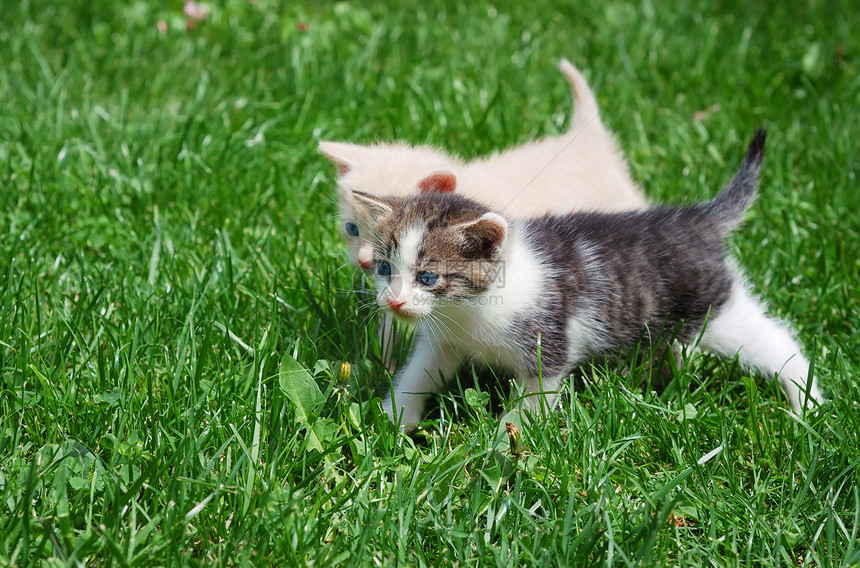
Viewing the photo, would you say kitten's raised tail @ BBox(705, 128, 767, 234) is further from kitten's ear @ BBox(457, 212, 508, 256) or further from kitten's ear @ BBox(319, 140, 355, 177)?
kitten's ear @ BBox(319, 140, 355, 177)

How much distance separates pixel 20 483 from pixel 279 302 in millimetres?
1135

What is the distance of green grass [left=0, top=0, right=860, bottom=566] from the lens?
219 centimetres

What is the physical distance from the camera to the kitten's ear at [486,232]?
240 cm

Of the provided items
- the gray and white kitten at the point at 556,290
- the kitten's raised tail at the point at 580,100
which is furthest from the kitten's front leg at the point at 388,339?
the kitten's raised tail at the point at 580,100

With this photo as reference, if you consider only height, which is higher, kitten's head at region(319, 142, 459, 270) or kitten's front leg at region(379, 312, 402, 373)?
kitten's head at region(319, 142, 459, 270)

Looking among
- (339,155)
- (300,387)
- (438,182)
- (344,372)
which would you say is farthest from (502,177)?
(300,387)

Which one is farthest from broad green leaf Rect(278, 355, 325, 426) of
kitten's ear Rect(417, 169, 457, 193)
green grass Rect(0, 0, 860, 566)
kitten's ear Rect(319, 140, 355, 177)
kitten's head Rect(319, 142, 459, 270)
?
kitten's ear Rect(319, 140, 355, 177)

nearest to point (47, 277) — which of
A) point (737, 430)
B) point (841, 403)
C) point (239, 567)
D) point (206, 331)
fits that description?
point (206, 331)

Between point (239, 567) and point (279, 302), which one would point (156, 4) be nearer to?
point (279, 302)

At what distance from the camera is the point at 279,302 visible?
311 cm

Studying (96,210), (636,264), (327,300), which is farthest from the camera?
(96,210)

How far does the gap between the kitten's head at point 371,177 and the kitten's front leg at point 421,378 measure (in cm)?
36

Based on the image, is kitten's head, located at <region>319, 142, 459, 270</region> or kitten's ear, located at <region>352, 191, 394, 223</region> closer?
kitten's ear, located at <region>352, 191, 394, 223</region>

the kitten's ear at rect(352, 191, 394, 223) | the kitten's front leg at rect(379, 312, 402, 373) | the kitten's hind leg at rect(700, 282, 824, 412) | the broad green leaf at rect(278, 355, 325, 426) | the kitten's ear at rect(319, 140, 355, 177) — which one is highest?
the kitten's ear at rect(352, 191, 394, 223)
